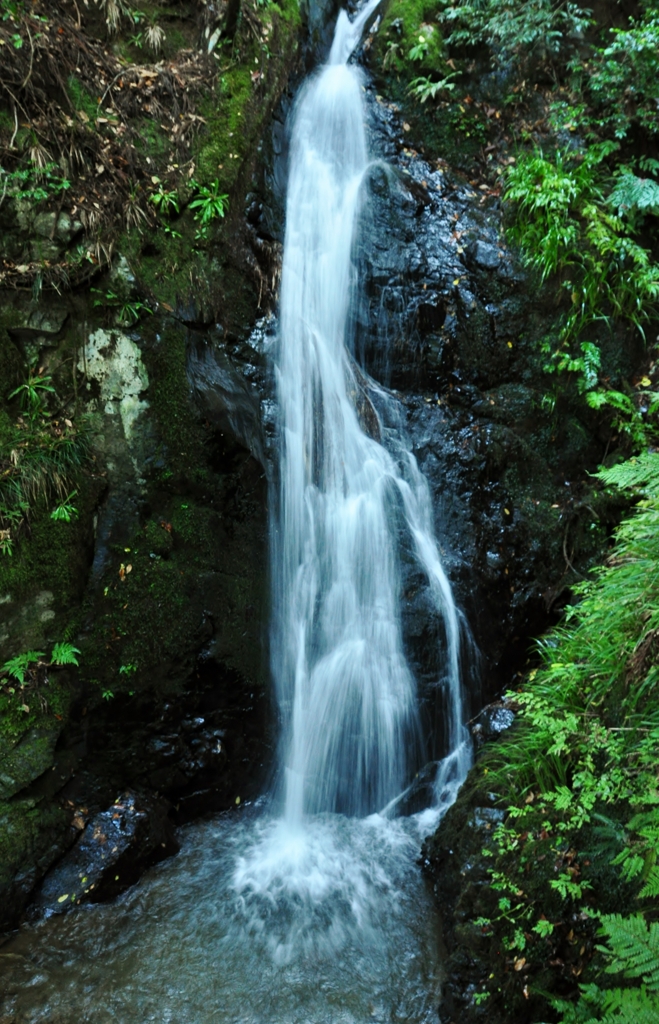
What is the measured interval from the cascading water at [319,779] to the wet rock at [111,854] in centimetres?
10

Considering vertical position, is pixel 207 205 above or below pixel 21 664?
above

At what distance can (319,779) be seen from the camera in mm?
4879

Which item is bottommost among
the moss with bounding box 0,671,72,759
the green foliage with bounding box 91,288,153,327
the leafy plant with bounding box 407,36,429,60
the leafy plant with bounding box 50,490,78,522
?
the moss with bounding box 0,671,72,759

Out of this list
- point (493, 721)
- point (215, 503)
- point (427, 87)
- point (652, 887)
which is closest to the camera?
point (652, 887)

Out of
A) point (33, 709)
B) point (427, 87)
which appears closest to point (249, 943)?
point (33, 709)

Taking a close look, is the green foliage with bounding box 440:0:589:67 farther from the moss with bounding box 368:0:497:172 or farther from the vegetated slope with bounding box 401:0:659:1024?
the moss with bounding box 368:0:497:172

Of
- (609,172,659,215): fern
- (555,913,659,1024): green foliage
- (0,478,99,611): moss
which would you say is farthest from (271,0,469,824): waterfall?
(609,172,659,215): fern

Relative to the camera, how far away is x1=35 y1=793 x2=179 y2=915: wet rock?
3.92 meters

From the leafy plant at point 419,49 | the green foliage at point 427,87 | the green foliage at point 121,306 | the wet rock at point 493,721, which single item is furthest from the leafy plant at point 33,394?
the leafy plant at point 419,49

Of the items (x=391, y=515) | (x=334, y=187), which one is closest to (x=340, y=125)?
(x=334, y=187)

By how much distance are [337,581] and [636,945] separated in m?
3.42

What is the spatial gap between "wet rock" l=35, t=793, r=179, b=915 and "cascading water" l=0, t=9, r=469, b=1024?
10cm

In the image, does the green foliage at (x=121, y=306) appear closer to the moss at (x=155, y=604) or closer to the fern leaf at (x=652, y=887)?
the moss at (x=155, y=604)

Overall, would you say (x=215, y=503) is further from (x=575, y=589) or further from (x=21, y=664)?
(x=575, y=589)
